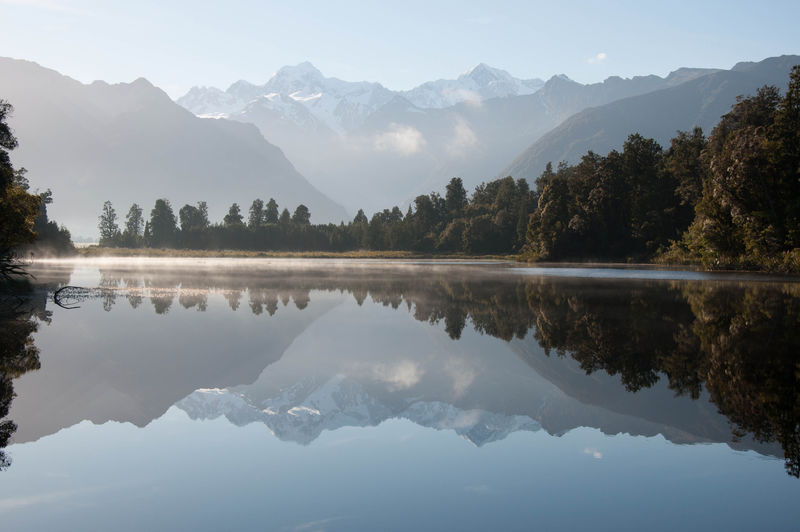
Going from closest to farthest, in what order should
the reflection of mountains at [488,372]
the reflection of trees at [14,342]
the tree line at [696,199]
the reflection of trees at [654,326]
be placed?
the reflection of trees at [14,342]
the reflection of mountains at [488,372]
the reflection of trees at [654,326]
the tree line at [696,199]

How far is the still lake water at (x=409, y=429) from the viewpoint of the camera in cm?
779

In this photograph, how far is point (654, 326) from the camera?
80.1 feet

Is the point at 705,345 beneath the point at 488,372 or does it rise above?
above

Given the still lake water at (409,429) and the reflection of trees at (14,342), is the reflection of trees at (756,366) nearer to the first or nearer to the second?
the still lake water at (409,429)

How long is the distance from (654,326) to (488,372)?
10750 millimetres

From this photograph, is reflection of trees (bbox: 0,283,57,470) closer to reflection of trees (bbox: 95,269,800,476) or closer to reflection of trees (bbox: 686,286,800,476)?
reflection of trees (bbox: 95,269,800,476)

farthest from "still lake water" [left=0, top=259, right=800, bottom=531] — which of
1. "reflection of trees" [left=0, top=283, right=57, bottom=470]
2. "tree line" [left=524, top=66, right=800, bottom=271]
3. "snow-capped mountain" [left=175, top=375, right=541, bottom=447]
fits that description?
"tree line" [left=524, top=66, right=800, bottom=271]

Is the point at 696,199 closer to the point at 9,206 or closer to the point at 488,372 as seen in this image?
the point at 9,206

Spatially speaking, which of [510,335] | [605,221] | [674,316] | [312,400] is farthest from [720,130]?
[312,400]

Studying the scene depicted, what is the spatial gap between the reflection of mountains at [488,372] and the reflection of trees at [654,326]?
8 centimetres

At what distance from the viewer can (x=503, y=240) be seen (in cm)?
17150

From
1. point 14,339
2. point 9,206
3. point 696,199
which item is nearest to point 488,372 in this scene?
point 14,339

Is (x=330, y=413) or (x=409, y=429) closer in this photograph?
(x=409, y=429)

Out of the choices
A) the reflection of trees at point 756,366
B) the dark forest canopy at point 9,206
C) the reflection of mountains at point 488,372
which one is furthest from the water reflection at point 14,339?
the reflection of trees at point 756,366
